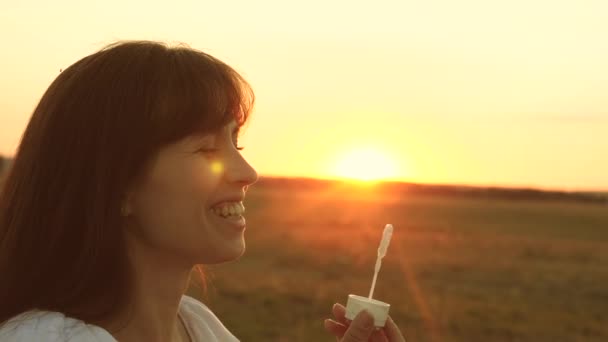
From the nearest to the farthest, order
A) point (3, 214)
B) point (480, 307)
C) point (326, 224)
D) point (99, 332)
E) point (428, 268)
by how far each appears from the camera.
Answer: point (99, 332) < point (3, 214) < point (480, 307) < point (428, 268) < point (326, 224)

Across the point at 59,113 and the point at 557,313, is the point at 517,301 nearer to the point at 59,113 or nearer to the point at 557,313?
the point at 557,313

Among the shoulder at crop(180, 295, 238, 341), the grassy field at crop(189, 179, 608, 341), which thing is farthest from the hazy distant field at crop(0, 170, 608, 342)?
the shoulder at crop(180, 295, 238, 341)

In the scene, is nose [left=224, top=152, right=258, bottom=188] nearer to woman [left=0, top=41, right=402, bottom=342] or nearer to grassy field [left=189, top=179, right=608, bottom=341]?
woman [left=0, top=41, right=402, bottom=342]

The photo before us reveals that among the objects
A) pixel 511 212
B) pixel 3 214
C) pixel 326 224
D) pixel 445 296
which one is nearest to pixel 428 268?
pixel 445 296

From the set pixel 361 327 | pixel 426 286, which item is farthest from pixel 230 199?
pixel 426 286

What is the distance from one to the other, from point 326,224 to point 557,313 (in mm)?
18709

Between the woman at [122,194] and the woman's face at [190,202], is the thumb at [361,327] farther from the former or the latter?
the woman's face at [190,202]

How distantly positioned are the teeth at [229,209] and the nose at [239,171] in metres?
0.05

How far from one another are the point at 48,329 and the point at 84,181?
34 cm

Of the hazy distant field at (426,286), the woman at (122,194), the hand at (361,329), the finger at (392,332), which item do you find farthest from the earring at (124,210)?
the hazy distant field at (426,286)

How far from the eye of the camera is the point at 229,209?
2166 millimetres

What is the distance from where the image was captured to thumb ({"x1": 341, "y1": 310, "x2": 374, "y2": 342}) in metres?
2.20

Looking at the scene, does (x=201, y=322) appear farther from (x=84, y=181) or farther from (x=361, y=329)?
(x=84, y=181)

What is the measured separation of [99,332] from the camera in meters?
1.93
